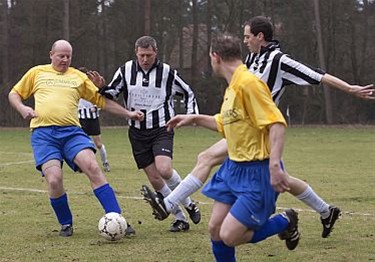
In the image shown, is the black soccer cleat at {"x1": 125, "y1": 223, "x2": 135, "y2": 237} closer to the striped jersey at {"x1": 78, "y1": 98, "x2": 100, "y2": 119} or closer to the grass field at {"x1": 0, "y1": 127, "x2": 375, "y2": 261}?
the grass field at {"x1": 0, "y1": 127, "x2": 375, "y2": 261}

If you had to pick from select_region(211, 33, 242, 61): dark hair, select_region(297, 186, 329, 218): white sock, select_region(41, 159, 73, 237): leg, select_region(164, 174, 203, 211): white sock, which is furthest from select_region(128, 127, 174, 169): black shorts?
select_region(211, 33, 242, 61): dark hair

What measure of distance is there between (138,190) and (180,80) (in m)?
3.94

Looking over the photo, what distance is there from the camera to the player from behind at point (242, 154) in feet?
18.5

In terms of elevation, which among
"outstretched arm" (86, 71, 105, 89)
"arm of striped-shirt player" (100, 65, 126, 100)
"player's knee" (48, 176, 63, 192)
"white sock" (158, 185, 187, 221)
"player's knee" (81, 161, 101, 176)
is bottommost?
"white sock" (158, 185, 187, 221)

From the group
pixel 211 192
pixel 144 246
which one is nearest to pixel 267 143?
pixel 211 192

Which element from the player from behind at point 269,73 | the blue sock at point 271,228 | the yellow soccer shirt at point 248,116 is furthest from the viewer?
the player from behind at point 269,73

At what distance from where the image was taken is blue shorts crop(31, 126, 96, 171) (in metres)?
7.96

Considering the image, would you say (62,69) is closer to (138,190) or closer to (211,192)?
(211,192)

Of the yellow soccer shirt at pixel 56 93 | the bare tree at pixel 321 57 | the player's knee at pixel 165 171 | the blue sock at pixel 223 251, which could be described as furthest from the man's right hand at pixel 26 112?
the bare tree at pixel 321 57

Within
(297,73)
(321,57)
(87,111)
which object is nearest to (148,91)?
(297,73)

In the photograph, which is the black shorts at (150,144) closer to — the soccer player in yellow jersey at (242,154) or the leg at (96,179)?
the leg at (96,179)

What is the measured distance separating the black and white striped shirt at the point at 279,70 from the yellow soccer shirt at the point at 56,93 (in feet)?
6.21

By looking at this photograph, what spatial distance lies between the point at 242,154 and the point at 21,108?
291cm

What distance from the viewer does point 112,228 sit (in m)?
7.50
